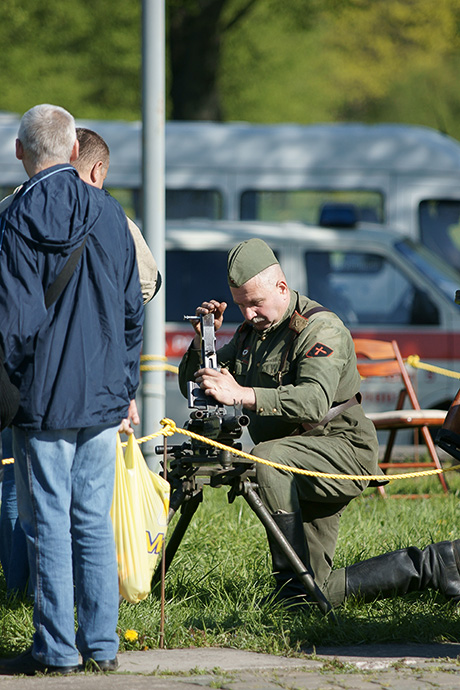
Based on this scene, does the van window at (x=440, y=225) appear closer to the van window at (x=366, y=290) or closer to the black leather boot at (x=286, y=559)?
the van window at (x=366, y=290)

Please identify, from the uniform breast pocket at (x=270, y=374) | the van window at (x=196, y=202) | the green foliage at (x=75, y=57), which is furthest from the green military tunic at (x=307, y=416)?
the green foliage at (x=75, y=57)

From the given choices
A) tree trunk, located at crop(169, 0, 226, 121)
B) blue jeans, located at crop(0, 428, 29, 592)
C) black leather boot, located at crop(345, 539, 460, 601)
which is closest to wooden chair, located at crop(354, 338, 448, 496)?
black leather boot, located at crop(345, 539, 460, 601)

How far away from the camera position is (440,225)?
1206 centimetres

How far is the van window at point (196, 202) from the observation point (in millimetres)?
11836

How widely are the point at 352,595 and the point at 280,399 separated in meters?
0.98

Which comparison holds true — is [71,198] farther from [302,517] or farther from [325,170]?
[325,170]

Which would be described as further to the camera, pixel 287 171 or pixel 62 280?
pixel 287 171

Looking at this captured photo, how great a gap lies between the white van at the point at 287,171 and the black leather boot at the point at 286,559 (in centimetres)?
808

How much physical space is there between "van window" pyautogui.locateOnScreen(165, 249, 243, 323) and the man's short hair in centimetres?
503

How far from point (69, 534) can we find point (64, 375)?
0.57 metres

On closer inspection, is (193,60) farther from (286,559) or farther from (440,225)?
(286,559)

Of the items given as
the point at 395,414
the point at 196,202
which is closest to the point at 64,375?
the point at 395,414

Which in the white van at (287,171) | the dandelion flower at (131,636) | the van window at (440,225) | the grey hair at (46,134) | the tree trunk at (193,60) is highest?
the tree trunk at (193,60)

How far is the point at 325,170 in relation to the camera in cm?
1184
